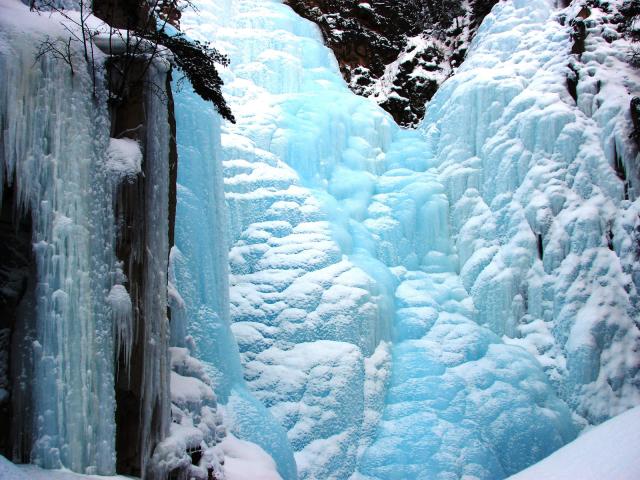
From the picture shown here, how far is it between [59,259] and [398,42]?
13.8 m

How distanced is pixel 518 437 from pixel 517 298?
2.56 m

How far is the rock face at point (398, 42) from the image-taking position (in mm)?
15844

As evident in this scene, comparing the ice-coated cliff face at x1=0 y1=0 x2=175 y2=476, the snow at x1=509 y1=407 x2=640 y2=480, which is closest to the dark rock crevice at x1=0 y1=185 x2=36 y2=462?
the ice-coated cliff face at x1=0 y1=0 x2=175 y2=476

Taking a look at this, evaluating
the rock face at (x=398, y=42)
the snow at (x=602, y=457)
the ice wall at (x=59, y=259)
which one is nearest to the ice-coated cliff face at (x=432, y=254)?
the rock face at (x=398, y=42)

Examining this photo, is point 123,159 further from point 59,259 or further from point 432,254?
point 432,254

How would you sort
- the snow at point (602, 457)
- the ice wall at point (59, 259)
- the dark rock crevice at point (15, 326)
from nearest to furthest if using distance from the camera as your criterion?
the snow at point (602, 457), the dark rock crevice at point (15, 326), the ice wall at point (59, 259)

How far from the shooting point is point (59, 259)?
4961 millimetres

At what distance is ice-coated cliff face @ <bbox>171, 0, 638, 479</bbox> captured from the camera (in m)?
9.30

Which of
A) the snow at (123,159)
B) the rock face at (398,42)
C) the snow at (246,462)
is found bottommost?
the snow at (246,462)

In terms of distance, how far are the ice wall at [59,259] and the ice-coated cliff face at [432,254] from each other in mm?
3443

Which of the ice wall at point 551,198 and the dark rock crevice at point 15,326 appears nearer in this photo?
the dark rock crevice at point 15,326

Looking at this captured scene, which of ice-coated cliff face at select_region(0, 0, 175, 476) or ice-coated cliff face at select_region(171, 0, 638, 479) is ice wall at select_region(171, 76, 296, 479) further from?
ice-coated cliff face at select_region(0, 0, 175, 476)

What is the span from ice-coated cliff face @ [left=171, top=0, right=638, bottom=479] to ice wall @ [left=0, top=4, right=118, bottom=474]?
3443 millimetres

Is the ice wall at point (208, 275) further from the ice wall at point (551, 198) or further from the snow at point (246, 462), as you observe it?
the ice wall at point (551, 198)
